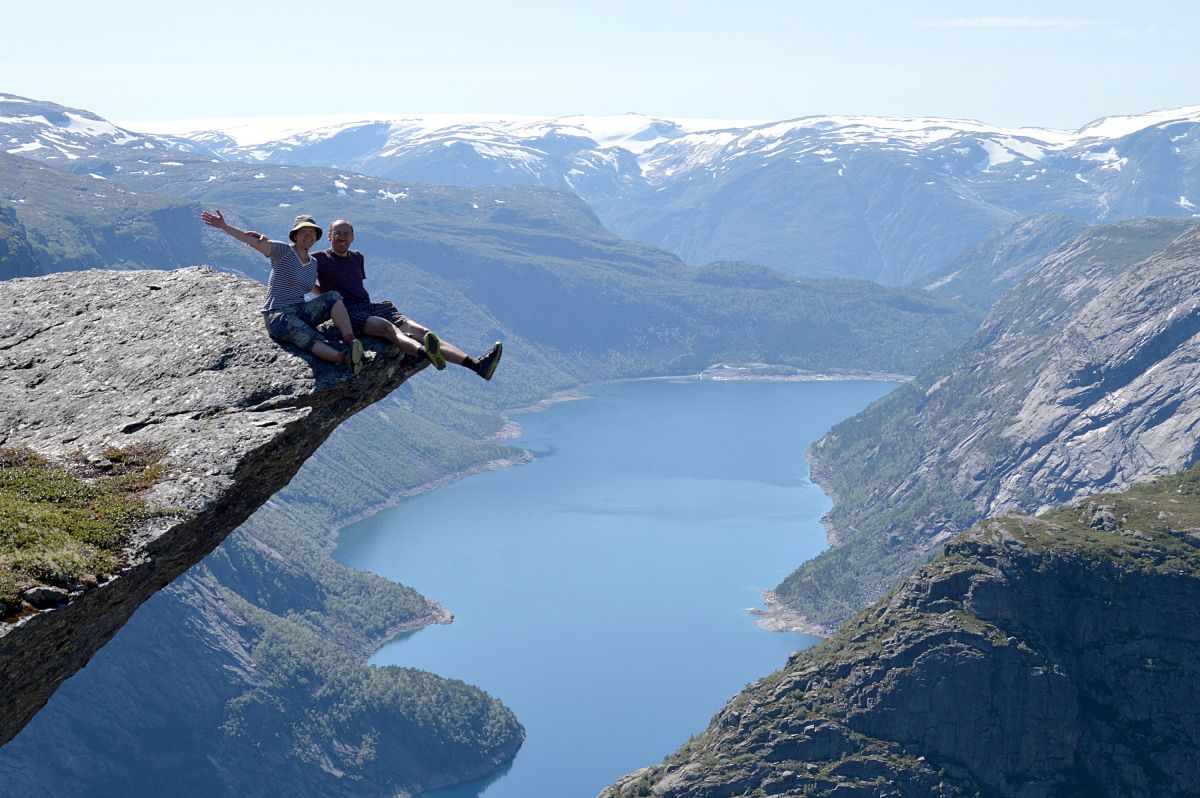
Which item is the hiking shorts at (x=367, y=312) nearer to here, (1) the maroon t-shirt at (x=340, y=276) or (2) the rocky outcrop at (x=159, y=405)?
(1) the maroon t-shirt at (x=340, y=276)

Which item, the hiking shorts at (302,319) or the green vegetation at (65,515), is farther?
the hiking shorts at (302,319)

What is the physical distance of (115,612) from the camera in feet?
77.0

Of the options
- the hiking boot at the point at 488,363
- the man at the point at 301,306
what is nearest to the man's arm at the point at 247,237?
the man at the point at 301,306

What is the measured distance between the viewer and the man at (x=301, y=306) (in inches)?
1050

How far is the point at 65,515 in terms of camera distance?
22.3 metres

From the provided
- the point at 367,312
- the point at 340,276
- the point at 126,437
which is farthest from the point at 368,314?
the point at 126,437

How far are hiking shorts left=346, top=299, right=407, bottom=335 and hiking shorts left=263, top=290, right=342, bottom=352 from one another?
0.56m

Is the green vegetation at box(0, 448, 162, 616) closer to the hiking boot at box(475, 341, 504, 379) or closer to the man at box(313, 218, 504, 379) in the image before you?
the man at box(313, 218, 504, 379)

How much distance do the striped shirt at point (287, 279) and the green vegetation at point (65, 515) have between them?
4846mm

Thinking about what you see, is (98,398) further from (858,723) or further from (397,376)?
(858,723)

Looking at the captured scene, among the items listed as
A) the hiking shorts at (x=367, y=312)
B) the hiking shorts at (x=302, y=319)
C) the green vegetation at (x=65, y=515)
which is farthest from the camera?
the hiking shorts at (x=367, y=312)

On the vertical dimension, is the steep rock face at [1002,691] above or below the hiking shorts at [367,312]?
below

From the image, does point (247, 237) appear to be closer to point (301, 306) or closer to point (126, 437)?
point (301, 306)

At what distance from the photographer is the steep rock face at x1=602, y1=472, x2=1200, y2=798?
4993 inches
